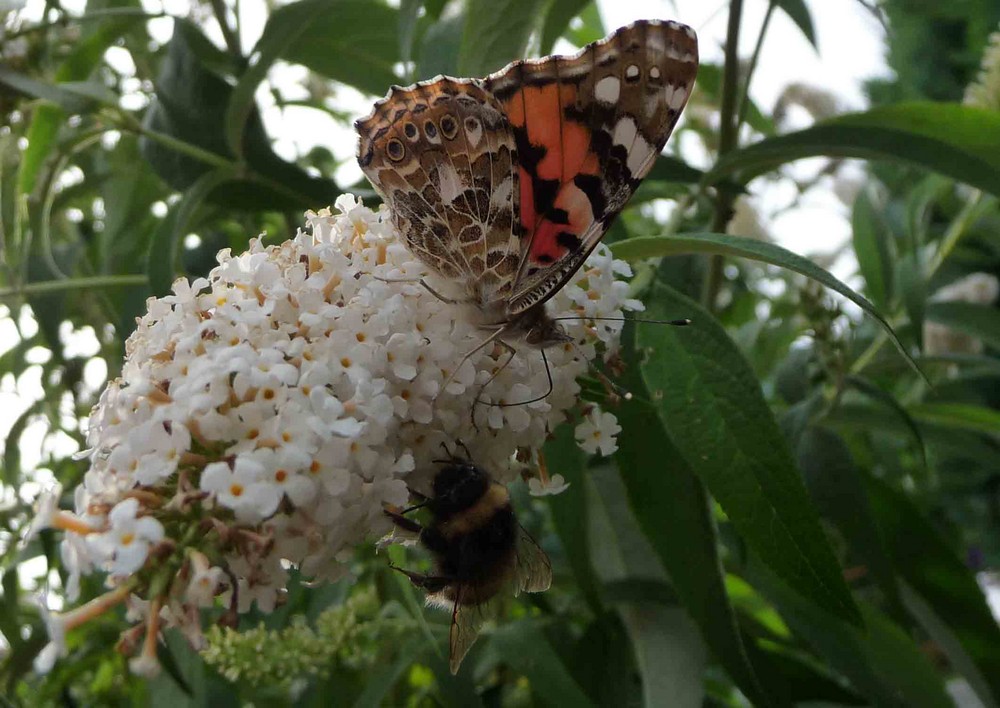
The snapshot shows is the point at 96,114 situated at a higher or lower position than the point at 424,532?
higher

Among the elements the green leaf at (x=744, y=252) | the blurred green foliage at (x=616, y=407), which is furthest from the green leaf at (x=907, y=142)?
the green leaf at (x=744, y=252)

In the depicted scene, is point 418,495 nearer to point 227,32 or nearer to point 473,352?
point 473,352

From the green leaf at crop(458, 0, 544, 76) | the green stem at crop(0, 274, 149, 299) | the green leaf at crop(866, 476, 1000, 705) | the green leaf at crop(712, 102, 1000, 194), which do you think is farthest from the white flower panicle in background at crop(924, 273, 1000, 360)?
the green stem at crop(0, 274, 149, 299)

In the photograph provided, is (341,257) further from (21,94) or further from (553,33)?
(21,94)

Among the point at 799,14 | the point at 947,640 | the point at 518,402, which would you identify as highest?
the point at 799,14

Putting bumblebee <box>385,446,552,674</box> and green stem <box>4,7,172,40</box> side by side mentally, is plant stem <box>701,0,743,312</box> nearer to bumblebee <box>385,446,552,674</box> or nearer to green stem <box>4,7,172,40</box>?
bumblebee <box>385,446,552,674</box>

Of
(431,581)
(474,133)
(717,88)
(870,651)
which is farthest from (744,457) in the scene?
(717,88)

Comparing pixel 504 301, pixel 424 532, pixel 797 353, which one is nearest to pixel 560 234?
pixel 504 301
